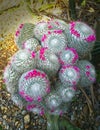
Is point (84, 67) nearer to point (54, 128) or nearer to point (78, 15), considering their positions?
point (54, 128)

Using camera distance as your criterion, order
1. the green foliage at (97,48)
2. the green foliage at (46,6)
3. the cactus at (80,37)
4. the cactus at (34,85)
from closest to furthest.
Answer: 1. the cactus at (34,85)
2. the cactus at (80,37)
3. the green foliage at (97,48)
4. the green foliage at (46,6)

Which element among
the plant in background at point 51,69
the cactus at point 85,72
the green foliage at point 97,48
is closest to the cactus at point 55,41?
the plant in background at point 51,69

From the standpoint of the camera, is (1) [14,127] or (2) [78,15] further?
(2) [78,15]

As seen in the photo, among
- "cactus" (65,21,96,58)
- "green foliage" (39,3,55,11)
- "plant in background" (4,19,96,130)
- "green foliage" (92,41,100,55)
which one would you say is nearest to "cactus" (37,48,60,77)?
"plant in background" (4,19,96,130)

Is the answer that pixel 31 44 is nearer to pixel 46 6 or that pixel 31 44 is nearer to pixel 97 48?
pixel 97 48

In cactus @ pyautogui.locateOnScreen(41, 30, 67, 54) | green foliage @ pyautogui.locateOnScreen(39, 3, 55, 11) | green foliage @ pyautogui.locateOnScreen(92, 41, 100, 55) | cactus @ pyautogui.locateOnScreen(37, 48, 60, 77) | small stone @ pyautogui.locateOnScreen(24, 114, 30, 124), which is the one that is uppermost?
cactus @ pyautogui.locateOnScreen(41, 30, 67, 54)

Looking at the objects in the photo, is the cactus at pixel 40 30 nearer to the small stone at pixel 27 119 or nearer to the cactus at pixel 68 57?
the cactus at pixel 68 57

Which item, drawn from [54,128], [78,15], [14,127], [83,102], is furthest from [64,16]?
[54,128]

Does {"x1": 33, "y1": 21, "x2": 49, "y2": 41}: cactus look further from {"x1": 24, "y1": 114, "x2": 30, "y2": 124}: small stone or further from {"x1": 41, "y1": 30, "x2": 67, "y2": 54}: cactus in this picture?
{"x1": 24, "y1": 114, "x2": 30, "y2": 124}: small stone
